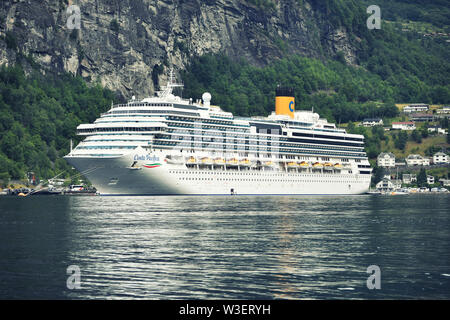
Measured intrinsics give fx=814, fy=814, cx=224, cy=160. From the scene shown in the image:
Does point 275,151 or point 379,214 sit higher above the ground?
point 275,151

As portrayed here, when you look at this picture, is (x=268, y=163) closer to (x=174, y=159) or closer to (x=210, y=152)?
(x=210, y=152)

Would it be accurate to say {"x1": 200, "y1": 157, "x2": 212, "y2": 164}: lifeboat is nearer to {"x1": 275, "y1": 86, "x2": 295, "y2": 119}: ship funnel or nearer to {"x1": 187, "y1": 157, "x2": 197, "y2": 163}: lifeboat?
{"x1": 187, "y1": 157, "x2": 197, "y2": 163}: lifeboat

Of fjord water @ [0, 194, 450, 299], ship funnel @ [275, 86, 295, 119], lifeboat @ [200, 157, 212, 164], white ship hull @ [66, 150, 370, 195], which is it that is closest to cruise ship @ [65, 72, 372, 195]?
ship funnel @ [275, 86, 295, 119]

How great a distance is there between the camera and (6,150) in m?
192

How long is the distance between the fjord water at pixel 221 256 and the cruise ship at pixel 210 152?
45119 millimetres

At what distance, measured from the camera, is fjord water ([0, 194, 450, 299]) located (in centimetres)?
4141

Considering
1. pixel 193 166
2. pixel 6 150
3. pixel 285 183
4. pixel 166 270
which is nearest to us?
pixel 166 270

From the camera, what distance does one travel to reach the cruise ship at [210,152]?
13138cm

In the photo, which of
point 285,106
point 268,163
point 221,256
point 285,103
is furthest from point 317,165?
point 221,256

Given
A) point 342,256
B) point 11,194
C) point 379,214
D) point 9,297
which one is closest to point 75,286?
point 9,297

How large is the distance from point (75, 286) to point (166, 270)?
6.63 m

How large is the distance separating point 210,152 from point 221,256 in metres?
95.2

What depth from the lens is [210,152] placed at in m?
148
